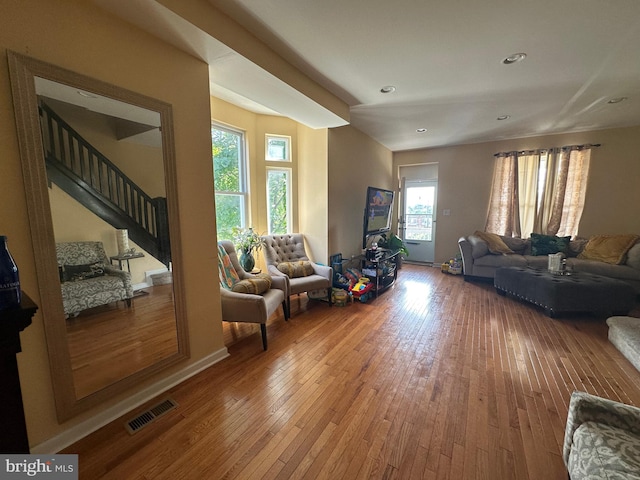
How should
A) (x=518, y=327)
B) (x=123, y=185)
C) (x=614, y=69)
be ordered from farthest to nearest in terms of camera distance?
1. (x=518, y=327)
2. (x=614, y=69)
3. (x=123, y=185)

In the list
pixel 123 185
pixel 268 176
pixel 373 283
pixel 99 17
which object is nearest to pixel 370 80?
pixel 268 176

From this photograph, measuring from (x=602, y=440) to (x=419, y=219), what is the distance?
530 cm

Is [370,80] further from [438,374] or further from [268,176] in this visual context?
[438,374]

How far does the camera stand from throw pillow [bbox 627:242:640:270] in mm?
→ 3582

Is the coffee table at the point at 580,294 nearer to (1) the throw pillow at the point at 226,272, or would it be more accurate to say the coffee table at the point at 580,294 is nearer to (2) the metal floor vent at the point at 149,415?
(1) the throw pillow at the point at 226,272

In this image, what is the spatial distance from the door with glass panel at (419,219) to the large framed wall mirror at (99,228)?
17.6 feet

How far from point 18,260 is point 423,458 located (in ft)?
7.73

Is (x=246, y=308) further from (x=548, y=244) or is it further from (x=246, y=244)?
(x=548, y=244)

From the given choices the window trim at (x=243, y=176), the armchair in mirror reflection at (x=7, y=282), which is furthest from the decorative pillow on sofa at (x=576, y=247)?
the armchair in mirror reflection at (x=7, y=282)

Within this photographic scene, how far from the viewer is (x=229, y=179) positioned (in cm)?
353

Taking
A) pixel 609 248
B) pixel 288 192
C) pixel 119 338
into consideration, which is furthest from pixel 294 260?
pixel 609 248

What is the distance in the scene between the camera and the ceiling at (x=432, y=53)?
1.69m

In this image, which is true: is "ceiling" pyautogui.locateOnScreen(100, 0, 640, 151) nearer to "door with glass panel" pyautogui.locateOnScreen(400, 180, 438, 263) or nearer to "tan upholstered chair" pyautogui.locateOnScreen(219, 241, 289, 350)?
"tan upholstered chair" pyautogui.locateOnScreen(219, 241, 289, 350)

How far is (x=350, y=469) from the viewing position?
4.33 feet
